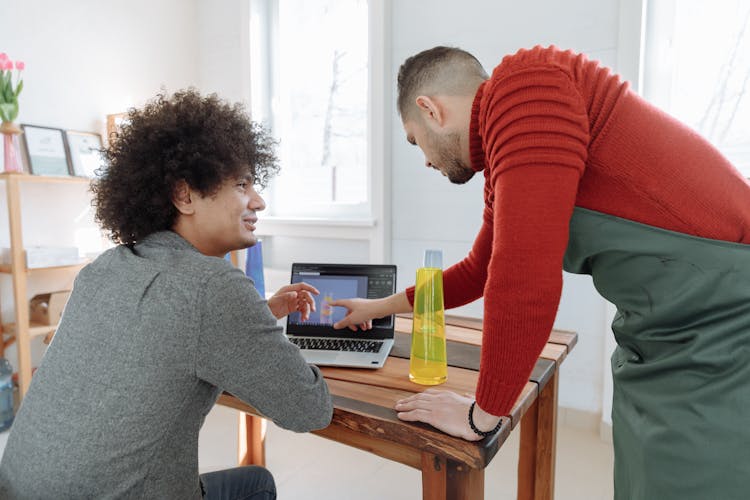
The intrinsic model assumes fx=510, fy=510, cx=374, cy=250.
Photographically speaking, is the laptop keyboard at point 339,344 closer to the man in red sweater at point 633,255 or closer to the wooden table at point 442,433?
the wooden table at point 442,433

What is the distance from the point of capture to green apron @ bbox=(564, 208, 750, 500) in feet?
2.37

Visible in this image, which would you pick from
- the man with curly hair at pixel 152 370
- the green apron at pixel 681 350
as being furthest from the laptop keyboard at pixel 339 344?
the green apron at pixel 681 350

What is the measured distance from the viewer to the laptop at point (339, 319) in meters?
1.24

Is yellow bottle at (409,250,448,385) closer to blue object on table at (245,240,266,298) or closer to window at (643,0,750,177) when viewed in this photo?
blue object on table at (245,240,266,298)

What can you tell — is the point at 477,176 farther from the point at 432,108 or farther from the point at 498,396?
the point at 498,396

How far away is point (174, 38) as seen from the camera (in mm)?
3291

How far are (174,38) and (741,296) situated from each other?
346 centimetres

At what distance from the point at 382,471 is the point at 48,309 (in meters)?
1.80

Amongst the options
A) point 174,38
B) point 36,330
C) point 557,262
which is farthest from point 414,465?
point 174,38

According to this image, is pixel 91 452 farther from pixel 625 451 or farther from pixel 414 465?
pixel 625 451

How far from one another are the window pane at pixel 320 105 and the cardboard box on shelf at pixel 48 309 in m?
1.27

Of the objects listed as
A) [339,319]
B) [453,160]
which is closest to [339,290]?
[339,319]

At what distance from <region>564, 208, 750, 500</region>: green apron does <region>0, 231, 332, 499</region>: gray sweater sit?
531mm

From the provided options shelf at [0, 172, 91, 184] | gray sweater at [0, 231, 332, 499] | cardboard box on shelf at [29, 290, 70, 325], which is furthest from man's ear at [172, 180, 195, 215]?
cardboard box on shelf at [29, 290, 70, 325]
